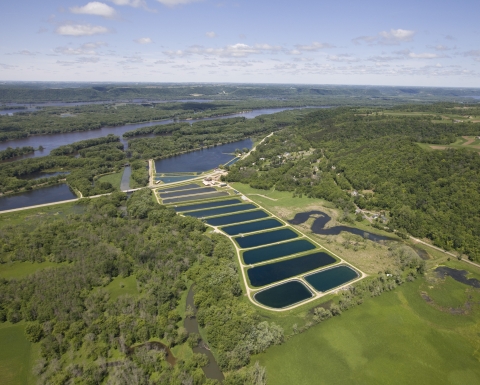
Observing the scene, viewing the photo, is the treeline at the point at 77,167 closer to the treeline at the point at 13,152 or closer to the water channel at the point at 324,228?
the treeline at the point at 13,152

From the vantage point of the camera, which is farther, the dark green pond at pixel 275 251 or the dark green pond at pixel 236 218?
the dark green pond at pixel 236 218

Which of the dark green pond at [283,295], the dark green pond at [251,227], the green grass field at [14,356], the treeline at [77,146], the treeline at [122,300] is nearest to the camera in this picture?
the green grass field at [14,356]

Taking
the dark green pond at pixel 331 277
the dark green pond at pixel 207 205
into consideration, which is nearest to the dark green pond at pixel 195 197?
the dark green pond at pixel 207 205

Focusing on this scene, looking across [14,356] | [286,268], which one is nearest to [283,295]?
[286,268]

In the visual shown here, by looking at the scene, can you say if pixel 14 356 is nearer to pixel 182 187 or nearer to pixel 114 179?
pixel 182 187

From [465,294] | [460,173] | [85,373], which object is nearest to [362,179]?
[460,173]

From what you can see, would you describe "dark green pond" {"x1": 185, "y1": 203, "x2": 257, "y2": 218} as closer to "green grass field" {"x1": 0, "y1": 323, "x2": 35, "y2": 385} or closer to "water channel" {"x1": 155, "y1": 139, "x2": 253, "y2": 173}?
"water channel" {"x1": 155, "y1": 139, "x2": 253, "y2": 173}
